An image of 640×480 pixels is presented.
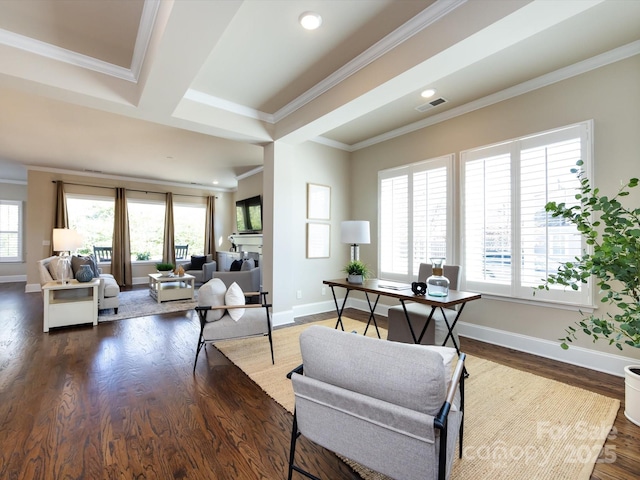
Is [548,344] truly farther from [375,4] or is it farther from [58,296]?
[58,296]

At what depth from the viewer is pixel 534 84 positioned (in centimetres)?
319

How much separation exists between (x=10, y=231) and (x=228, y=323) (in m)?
9.53

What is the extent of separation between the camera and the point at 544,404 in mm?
2236

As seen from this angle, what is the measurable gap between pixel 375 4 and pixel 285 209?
2663 mm

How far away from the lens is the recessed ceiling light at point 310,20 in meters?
2.27

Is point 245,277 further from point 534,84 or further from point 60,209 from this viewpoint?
point 60,209

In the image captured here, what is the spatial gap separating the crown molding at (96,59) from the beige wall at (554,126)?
345 centimetres

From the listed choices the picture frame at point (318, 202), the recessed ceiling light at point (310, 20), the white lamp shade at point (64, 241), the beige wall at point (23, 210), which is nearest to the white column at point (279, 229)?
the picture frame at point (318, 202)

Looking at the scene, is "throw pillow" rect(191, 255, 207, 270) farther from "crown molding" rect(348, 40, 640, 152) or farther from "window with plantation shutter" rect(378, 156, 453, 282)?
"crown molding" rect(348, 40, 640, 152)

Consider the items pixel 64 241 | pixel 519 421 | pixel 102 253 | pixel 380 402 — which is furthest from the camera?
pixel 102 253

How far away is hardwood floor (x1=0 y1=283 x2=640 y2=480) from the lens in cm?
163

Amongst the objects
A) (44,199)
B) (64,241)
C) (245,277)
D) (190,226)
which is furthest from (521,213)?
(44,199)

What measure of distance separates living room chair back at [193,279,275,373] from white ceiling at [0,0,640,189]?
7.07 ft

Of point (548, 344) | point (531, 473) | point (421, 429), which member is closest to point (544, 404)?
point (531, 473)
